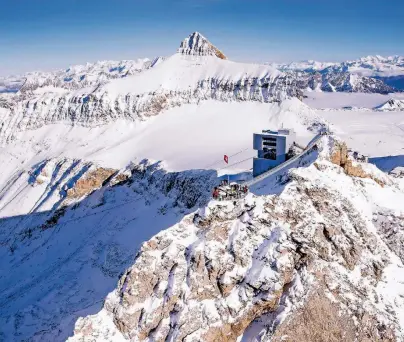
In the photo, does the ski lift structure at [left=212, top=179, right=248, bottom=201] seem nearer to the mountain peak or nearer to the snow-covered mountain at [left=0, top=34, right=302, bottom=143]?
the snow-covered mountain at [left=0, top=34, right=302, bottom=143]

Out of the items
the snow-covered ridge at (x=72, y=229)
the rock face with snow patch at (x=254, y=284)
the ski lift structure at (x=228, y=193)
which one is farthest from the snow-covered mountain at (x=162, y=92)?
the rock face with snow patch at (x=254, y=284)

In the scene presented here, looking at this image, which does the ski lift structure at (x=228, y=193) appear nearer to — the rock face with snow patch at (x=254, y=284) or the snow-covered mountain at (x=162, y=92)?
the rock face with snow patch at (x=254, y=284)

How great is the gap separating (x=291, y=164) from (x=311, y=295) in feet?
68.1

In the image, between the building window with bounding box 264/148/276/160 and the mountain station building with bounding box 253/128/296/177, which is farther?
the building window with bounding box 264/148/276/160

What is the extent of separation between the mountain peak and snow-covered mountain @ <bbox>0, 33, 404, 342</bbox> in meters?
12.1

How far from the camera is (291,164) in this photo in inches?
2101

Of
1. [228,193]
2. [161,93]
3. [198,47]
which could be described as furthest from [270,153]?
[198,47]

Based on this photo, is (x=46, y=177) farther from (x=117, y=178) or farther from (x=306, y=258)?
(x=306, y=258)

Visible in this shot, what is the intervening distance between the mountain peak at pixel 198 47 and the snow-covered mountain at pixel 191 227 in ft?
39.6

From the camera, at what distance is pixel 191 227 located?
3900 cm

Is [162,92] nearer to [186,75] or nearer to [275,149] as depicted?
[186,75]

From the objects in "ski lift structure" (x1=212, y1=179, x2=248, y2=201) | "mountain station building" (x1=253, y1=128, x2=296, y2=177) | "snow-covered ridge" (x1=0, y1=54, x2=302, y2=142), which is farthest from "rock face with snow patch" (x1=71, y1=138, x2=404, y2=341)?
"snow-covered ridge" (x1=0, y1=54, x2=302, y2=142)

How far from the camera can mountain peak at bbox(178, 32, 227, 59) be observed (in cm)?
13088

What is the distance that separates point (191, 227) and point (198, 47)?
3990 inches
